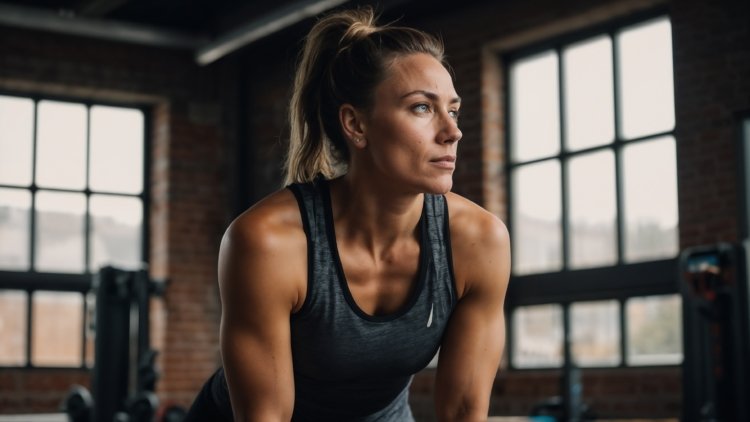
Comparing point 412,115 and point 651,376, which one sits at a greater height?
point 412,115

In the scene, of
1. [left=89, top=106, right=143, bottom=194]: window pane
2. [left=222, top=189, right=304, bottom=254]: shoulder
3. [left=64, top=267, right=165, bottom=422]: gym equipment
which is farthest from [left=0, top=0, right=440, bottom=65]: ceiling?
[left=222, top=189, right=304, bottom=254]: shoulder

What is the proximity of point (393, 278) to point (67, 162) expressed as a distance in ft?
18.3

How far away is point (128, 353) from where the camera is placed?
220 inches

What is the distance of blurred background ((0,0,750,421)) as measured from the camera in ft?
16.4

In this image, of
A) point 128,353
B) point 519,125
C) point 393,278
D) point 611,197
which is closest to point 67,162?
point 128,353

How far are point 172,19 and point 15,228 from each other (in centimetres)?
177

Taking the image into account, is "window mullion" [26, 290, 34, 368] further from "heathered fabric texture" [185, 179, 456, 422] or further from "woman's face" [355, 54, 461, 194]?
"woman's face" [355, 54, 461, 194]

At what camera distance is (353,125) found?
1805 millimetres

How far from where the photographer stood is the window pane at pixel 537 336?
18.8 feet

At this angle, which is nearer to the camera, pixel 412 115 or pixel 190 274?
pixel 412 115

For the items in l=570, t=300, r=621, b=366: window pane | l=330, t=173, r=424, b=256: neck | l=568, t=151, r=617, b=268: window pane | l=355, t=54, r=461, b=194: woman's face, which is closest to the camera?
l=355, t=54, r=461, b=194: woman's face

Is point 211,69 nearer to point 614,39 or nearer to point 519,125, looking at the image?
point 519,125

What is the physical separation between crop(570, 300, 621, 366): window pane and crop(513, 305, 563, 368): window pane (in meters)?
0.10

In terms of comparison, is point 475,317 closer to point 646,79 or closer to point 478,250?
point 478,250
